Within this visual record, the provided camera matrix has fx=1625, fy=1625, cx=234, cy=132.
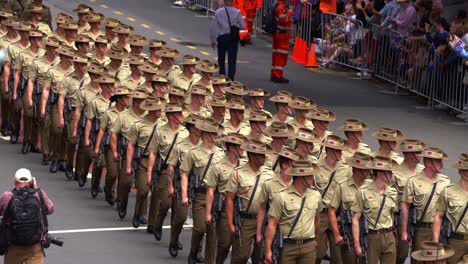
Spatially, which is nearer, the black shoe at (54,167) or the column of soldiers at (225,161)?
the column of soldiers at (225,161)

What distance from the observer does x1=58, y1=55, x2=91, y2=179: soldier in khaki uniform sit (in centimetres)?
2708

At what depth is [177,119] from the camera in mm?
23484

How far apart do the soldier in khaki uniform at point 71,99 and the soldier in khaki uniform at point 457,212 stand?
8.30 metres

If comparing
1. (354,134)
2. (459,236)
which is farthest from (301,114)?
(459,236)

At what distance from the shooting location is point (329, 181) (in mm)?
21391

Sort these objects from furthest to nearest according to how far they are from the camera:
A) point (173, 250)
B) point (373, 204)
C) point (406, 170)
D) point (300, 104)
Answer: point (300, 104), point (173, 250), point (406, 170), point (373, 204)

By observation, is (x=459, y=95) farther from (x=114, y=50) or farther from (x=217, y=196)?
(x=217, y=196)

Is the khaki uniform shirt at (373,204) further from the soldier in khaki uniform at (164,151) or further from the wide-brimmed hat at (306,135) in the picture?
the soldier in khaki uniform at (164,151)

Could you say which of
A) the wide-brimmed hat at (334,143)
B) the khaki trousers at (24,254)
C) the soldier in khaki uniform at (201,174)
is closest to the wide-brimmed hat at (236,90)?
the soldier in khaki uniform at (201,174)

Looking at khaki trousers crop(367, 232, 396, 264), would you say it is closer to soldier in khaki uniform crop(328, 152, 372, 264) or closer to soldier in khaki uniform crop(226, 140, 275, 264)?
soldier in khaki uniform crop(328, 152, 372, 264)

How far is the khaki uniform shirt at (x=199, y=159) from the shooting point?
22.1m

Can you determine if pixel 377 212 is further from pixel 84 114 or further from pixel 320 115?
pixel 84 114

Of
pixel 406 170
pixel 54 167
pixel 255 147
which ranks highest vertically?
pixel 255 147

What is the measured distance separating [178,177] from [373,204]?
3.48 metres
